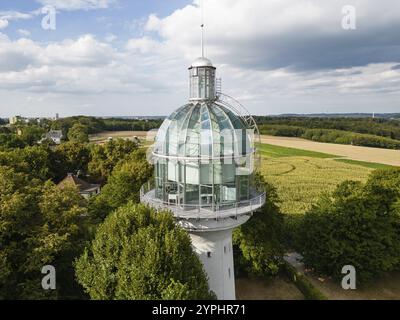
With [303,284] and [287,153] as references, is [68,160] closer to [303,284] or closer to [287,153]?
[303,284]

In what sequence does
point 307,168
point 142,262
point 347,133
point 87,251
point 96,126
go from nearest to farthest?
1. point 142,262
2. point 87,251
3. point 307,168
4. point 347,133
5. point 96,126

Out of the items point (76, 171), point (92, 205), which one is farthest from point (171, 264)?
point (76, 171)

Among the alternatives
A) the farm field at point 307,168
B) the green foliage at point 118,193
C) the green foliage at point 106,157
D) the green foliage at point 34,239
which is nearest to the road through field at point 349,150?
the farm field at point 307,168

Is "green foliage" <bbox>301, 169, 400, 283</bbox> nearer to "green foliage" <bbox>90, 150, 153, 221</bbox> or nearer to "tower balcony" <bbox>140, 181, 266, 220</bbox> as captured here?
"tower balcony" <bbox>140, 181, 266, 220</bbox>

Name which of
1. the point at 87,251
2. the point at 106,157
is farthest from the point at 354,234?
the point at 106,157

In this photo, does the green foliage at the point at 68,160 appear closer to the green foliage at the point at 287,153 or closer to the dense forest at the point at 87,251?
the dense forest at the point at 87,251

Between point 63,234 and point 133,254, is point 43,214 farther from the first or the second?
point 133,254

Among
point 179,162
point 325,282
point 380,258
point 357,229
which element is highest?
point 179,162

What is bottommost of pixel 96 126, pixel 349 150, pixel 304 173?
pixel 304 173
